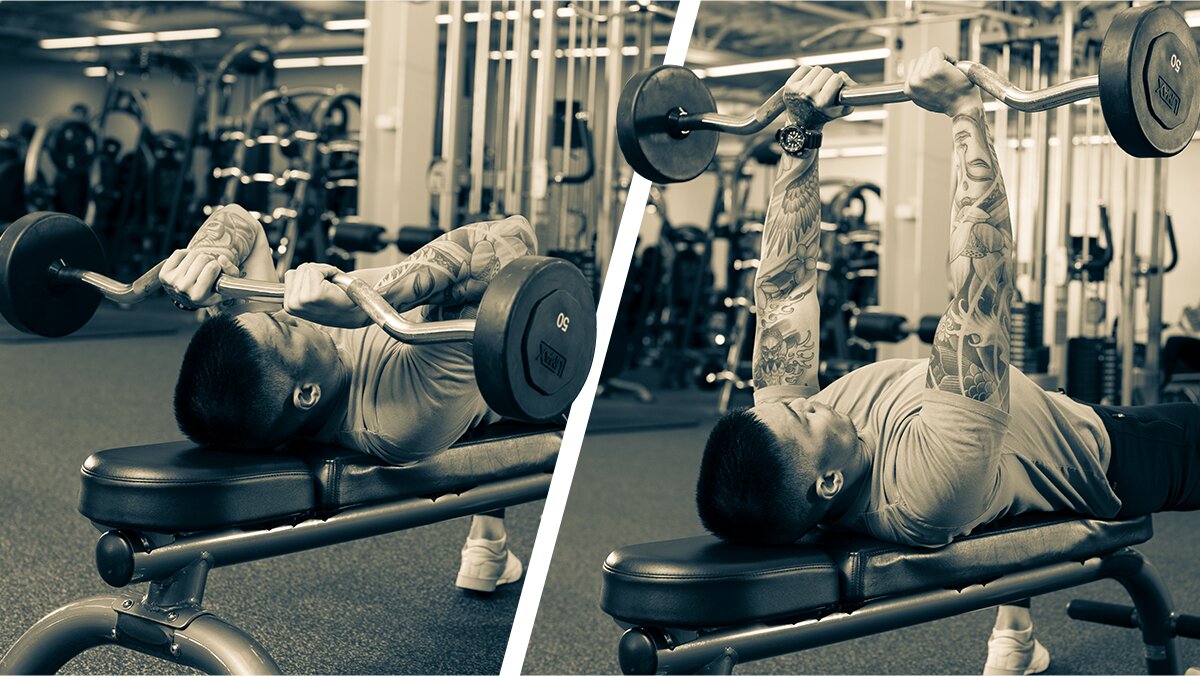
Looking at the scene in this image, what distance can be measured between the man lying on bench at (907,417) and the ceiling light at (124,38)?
1121 centimetres

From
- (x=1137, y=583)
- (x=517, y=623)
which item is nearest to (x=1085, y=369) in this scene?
(x=1137, y=583)

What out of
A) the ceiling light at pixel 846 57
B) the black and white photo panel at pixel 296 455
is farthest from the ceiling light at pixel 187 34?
the black and white photo panel at pixel 296 455

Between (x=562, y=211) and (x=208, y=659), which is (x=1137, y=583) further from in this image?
(x=562, y=211)

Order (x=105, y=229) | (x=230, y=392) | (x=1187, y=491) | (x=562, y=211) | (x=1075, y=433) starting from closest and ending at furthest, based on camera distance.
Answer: (x=230, y=392) < (x=1075, y=433) < (x=1187, y=491) < (x=562, y=211) < (x=105, y=229)

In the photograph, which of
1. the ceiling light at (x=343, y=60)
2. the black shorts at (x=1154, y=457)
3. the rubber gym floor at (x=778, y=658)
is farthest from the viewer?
the ceiling light at (x=343, y=60)

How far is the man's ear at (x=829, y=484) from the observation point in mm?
1404

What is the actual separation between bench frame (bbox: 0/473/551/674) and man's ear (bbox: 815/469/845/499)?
2.16 feet

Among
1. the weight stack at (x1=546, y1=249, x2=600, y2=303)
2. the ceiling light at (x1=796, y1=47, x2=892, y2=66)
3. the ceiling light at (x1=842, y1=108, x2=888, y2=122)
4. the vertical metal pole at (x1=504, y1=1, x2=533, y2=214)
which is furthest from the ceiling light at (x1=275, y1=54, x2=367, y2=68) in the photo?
the weight stack at (x1=546, y1=249, x2=600, y2=303)

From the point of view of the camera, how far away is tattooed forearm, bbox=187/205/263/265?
1665mm

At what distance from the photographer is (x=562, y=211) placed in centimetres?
507

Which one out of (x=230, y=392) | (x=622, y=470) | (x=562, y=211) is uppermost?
(x=562, y=211)

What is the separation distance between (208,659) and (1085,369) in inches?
153

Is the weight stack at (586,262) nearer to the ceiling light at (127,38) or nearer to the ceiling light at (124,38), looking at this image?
the ceiling light at (127,38)

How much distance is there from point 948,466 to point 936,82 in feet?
1.52
